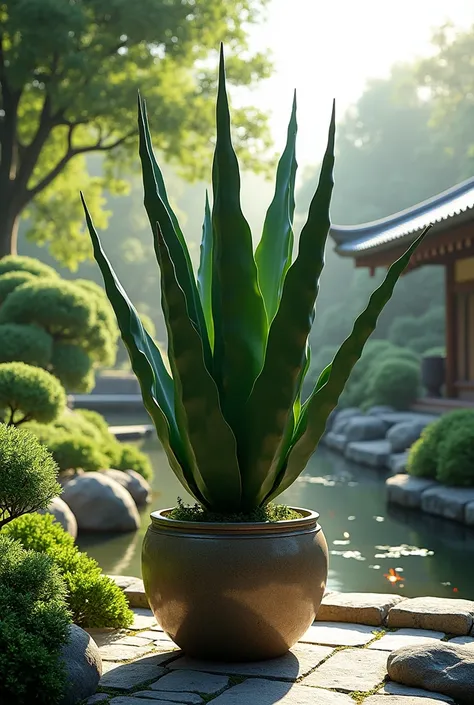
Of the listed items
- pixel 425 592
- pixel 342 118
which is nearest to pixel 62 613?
pixel 425 592

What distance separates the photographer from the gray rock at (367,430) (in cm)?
1346

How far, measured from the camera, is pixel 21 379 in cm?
658

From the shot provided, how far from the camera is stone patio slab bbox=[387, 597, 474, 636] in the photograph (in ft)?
10.8

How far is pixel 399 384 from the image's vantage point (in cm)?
1538

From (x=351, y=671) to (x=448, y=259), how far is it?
10979mm

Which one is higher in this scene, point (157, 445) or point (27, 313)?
point (27, 313)

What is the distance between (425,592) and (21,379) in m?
3.36

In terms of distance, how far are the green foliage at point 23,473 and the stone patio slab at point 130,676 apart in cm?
60

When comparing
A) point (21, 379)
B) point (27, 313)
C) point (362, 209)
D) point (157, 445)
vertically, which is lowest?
point (157, 445)

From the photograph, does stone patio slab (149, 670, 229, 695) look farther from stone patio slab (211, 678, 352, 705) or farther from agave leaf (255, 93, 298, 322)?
agave leaf (255, 93, 298, 322)

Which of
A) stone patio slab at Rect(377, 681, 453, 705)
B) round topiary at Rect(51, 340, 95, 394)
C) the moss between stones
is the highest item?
round topiary at Rect(51, 340, 95, 394)

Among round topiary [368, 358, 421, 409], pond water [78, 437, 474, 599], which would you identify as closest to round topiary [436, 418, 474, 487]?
pond water [78, 437, 474, 599]

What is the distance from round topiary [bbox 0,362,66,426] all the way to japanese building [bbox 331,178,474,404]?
5.65 metres

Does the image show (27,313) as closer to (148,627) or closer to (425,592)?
(425,592)
